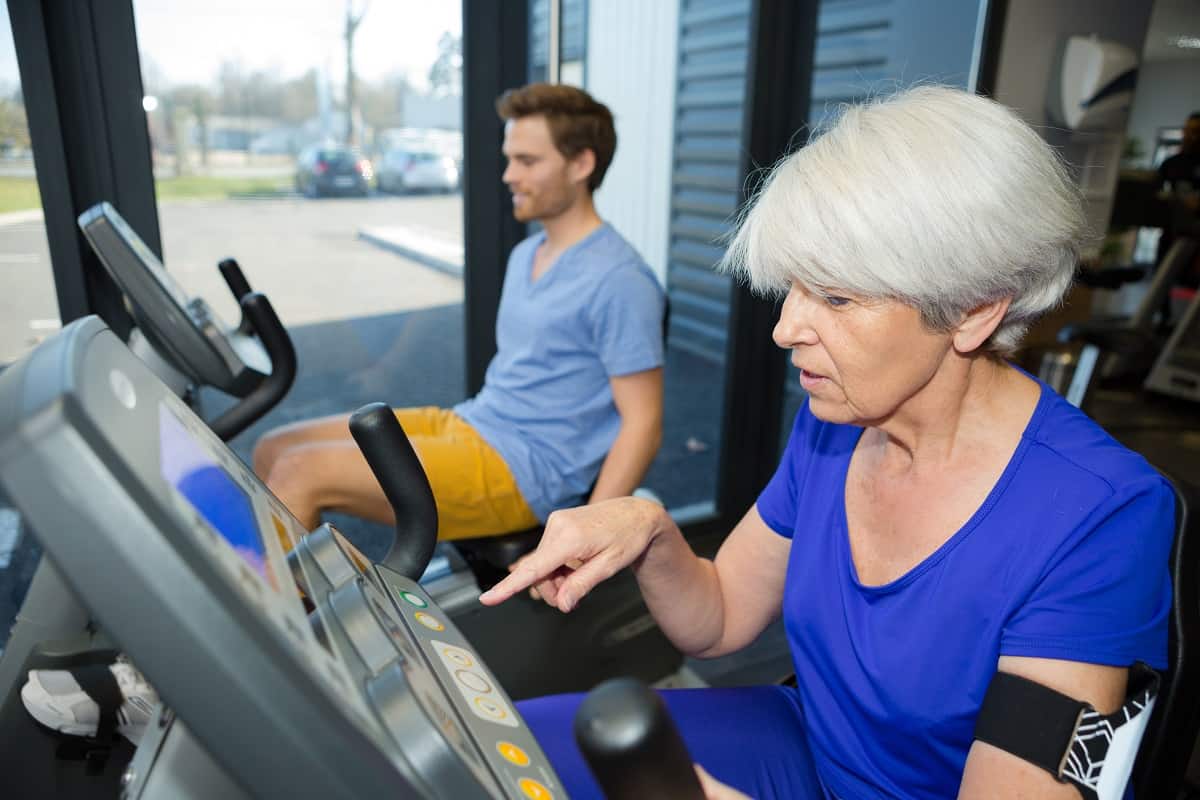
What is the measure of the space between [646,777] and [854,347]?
2.08 ft

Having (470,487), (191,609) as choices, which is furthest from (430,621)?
(470,487)

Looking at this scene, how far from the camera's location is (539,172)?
2.10 metres

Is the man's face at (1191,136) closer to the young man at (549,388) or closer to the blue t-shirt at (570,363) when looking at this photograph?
the young man at (549,388)

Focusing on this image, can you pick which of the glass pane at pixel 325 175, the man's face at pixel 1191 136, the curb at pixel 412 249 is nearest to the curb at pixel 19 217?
the glass pane at pixel 325 175

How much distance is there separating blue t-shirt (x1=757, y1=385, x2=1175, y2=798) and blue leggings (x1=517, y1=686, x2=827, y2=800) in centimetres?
3

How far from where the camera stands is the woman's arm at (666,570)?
94 centimetres

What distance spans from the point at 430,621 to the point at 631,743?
359 mm

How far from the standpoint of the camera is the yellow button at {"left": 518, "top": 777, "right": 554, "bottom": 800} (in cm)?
59

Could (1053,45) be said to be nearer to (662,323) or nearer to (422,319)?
(662,323)

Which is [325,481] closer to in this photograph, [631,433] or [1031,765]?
[631,433]

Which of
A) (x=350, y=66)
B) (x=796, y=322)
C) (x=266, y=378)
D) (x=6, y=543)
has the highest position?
(x=350, y=66)

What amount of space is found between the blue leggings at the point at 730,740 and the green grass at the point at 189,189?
1626 millimetres

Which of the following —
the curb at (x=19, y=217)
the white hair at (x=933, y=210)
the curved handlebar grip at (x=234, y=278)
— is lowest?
the curved handlebar grip at (x=234, y=278)

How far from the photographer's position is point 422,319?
8.82ft
